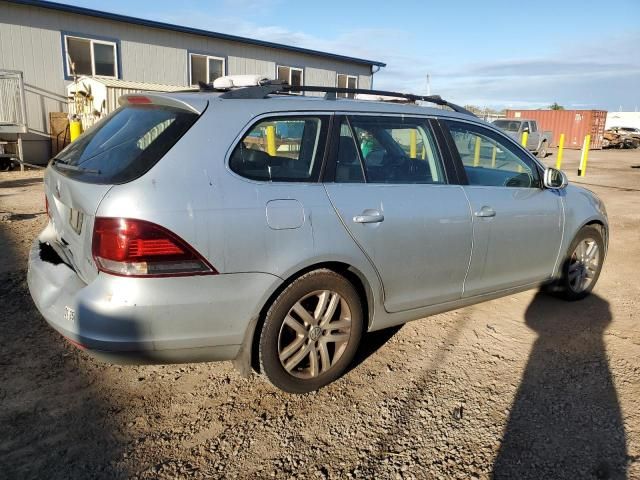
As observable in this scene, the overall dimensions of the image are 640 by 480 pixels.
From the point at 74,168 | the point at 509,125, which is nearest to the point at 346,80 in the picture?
the point at 509,125

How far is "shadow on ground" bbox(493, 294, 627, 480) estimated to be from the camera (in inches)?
97.6

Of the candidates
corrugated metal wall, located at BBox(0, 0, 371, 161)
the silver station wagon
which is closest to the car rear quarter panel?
the silver station wagon

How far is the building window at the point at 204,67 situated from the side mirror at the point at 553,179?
50.4 ft

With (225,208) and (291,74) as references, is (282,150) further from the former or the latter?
(291,74)

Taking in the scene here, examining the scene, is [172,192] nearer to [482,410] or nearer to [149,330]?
[149,330]

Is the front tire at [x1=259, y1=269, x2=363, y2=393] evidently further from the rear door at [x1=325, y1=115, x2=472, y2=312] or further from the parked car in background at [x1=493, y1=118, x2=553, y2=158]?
the parked car in background at [x1=493, y1=118, x2=553, y2=158]

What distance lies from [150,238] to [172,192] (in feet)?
0.79

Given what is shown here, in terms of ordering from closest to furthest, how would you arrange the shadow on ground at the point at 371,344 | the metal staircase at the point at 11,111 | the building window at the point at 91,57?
the shadow on ground at the point at 371,344
the metal staircase at the point at 11,111
the building window at the point at 91,57

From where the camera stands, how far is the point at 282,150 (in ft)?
10.1

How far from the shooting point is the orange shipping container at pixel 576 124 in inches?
1236

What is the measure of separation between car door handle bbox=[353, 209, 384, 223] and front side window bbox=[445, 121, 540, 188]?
1008 mm

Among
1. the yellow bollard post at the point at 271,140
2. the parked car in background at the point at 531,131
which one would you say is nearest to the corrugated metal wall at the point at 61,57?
the parked car in background at the point at 531,131

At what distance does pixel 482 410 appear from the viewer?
293 centimetres

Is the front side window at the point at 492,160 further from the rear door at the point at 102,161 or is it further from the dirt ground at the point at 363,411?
the rear door at the point at 102,161
